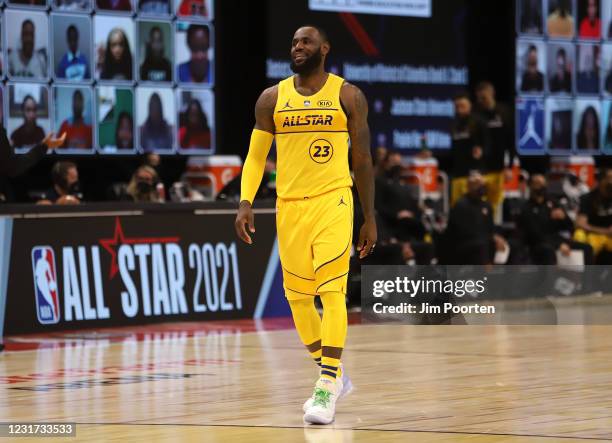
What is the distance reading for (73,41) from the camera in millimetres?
17359

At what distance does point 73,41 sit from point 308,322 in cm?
959

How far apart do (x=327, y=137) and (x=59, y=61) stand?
9.61m

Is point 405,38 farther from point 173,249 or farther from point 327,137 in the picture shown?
point 327,137

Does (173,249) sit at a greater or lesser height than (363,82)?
lesser

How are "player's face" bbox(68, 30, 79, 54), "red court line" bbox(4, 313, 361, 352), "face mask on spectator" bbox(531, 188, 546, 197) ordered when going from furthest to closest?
1. "face mask on spectator" bbox(531, 188, 546, 197)
2. "player's face" bbox(68, 30, 79, 54)
3. "red court line" bbox(4, 313, 361, 352)

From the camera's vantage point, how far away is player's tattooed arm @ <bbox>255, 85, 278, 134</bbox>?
8531 mm

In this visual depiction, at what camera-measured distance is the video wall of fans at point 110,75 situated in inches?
667

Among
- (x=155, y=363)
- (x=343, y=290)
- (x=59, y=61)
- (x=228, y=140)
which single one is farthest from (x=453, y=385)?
(x=228, y=140)

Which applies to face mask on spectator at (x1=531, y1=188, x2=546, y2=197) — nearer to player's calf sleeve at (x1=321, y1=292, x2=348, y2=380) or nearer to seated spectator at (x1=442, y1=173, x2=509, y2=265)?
seated spectator at (x1=442, y1=173, x2=509, y2=265)

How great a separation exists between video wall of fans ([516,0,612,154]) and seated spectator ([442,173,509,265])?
5.07m

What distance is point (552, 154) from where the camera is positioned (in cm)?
2288

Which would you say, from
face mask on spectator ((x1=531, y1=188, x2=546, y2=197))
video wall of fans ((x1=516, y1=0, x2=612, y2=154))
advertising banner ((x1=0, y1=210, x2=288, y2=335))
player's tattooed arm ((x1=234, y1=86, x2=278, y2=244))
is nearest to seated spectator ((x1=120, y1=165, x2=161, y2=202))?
advertising banner ((x1=0, y1=210, x2=288, y2=335))

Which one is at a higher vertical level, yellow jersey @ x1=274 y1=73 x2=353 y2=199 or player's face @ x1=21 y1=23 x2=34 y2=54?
player's face @ x1=21 y1=23 x2=34 y2=54

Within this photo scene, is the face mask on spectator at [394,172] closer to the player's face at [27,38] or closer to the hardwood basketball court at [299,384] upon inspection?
the hardwood basketball court at [299,384]
